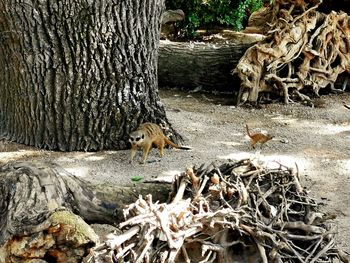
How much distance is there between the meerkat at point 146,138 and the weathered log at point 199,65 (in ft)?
8.23

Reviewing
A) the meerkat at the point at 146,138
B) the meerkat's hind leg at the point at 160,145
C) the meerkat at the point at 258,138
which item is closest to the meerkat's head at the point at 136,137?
the meerkat at the point at 146,138

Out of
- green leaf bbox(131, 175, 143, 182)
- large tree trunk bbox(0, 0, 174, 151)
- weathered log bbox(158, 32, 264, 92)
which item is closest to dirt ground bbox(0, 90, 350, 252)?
green leaf bbox(131, 175, 143, 182)

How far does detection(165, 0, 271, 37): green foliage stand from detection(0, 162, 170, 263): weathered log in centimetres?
785

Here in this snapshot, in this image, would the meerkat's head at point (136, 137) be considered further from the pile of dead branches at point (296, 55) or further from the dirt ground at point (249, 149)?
the pile of dead branches at point (296, 55)

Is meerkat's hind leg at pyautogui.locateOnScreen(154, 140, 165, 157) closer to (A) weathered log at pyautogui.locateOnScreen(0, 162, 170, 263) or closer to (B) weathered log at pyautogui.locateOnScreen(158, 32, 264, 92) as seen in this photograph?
(A) weathered log at pyautogui.locateOnScreen(0, 162, 170, 263)

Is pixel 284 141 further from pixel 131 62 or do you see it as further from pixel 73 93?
pixel 73 93

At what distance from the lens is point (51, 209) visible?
88.3 inches

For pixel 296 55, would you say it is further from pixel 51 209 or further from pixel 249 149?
pixel 51 209

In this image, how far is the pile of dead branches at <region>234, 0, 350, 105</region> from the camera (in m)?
6.69

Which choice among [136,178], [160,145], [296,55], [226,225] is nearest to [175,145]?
[160,145]

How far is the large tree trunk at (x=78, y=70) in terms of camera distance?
463cm

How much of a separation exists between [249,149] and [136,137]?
1.04 meters

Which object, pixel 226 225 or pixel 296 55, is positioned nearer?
pixel 226 225

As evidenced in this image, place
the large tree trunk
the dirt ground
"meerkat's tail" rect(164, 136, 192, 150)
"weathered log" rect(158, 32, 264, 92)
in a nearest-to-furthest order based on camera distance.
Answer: the dirt ground
the large tree trunk
"meerkat's tail" rect(164, 136, 192, 150)
"weathered log" rect(158, 32, 264, 92)
